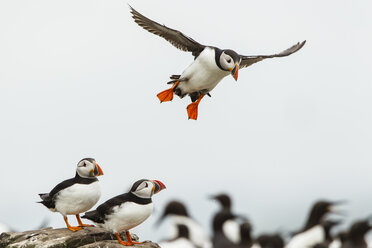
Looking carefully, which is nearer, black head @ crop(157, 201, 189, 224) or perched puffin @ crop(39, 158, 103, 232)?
perched puffin @ crop(39, 158, 103, 232)

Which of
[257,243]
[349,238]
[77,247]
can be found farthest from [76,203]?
[349,238]

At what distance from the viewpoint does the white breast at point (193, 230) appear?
1198cm

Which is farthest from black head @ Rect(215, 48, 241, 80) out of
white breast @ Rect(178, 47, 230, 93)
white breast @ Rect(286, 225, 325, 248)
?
white breast @ Rect(286, 225, 325, 248)

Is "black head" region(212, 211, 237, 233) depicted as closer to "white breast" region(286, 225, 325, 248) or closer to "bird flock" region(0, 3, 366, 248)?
"bird flock" region(0, 3, 366, 248)

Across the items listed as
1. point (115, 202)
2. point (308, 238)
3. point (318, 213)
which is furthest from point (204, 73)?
point (115, 202)

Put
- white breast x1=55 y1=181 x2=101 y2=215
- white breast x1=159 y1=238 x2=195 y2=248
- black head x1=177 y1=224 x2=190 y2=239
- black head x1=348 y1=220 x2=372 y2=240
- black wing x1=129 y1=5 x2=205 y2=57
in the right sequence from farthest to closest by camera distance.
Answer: black wing x1=129 y1=5 x2=205 y2=57, black head x1=177 y1=224 x2=190 y2=239, black head x1=348 y1=220 x2=372 y2=240, white breast x1=159 y1=238 x2=195 y2=248, white breast x1=55 y1=181 x2=101 y2=215

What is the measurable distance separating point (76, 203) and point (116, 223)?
84 cm

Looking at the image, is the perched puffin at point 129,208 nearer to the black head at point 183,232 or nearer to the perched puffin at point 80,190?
the perched puffin at point 80,190

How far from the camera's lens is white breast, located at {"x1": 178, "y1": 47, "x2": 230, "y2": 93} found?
13914 mm

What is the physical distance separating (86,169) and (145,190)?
101 centimetres

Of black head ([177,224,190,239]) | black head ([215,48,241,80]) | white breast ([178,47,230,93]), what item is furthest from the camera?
white breast ([178,47,230,93])

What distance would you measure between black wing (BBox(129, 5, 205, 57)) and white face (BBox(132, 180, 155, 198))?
13.7ft

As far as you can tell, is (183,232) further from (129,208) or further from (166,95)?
(166,95)

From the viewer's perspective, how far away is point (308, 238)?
1226 centimetres
